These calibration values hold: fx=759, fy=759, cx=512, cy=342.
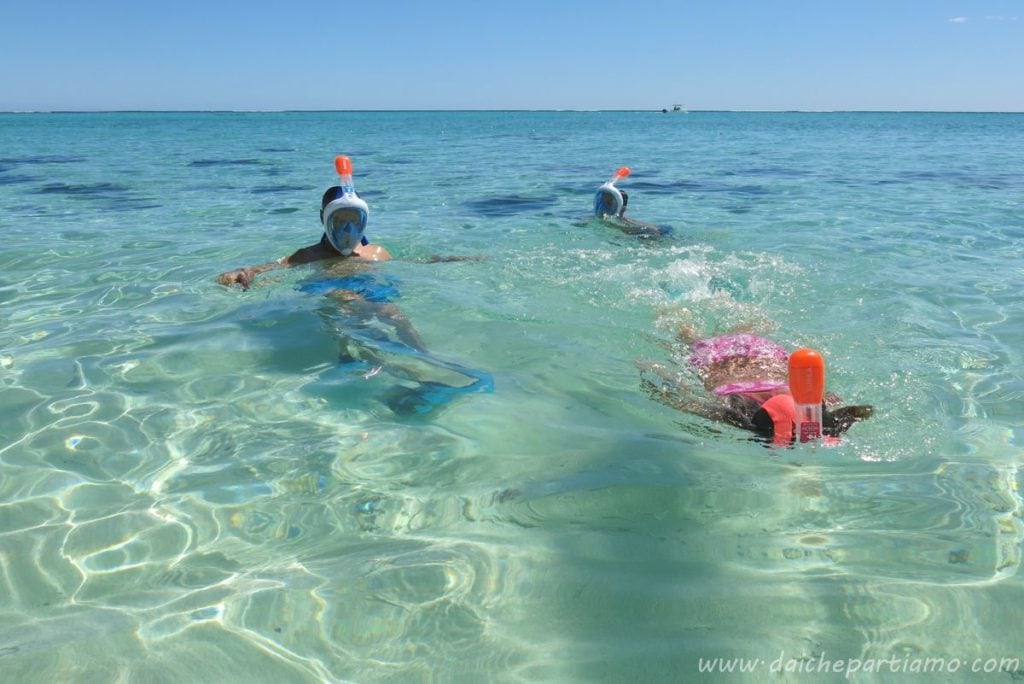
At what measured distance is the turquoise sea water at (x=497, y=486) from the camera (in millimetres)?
2264

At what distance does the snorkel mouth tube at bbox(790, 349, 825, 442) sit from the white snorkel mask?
3896 millimetres

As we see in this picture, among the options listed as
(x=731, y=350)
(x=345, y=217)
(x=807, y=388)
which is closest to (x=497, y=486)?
(x=807, y=388)

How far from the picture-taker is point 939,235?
900cm

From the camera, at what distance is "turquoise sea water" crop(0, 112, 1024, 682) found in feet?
7.43

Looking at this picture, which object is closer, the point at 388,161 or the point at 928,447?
the point at 928,447

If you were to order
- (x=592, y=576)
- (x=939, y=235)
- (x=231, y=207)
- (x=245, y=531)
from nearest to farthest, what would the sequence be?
(x=592, y=576) < (x=245, y=531) < (x=939, y=235) < (x=231, y=207)

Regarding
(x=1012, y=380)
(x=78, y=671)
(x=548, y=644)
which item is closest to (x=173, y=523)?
(x=78, y=671)

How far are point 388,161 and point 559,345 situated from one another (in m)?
17.0

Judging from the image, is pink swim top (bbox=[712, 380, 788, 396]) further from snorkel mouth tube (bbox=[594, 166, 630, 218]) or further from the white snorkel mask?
snorkel mouth tube (bbox=[594, 166, 630, 218])

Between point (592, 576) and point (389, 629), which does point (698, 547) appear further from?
point (389, 629)

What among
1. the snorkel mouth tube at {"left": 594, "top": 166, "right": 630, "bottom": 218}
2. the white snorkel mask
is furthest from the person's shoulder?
the snorkel mouth tube at {"left": 594, "top": 166, "right": 630, "bottom": 218}

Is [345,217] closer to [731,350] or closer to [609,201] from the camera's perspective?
[731,350]

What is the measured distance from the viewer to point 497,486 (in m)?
3.12

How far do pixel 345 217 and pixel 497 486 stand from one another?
138 inches
